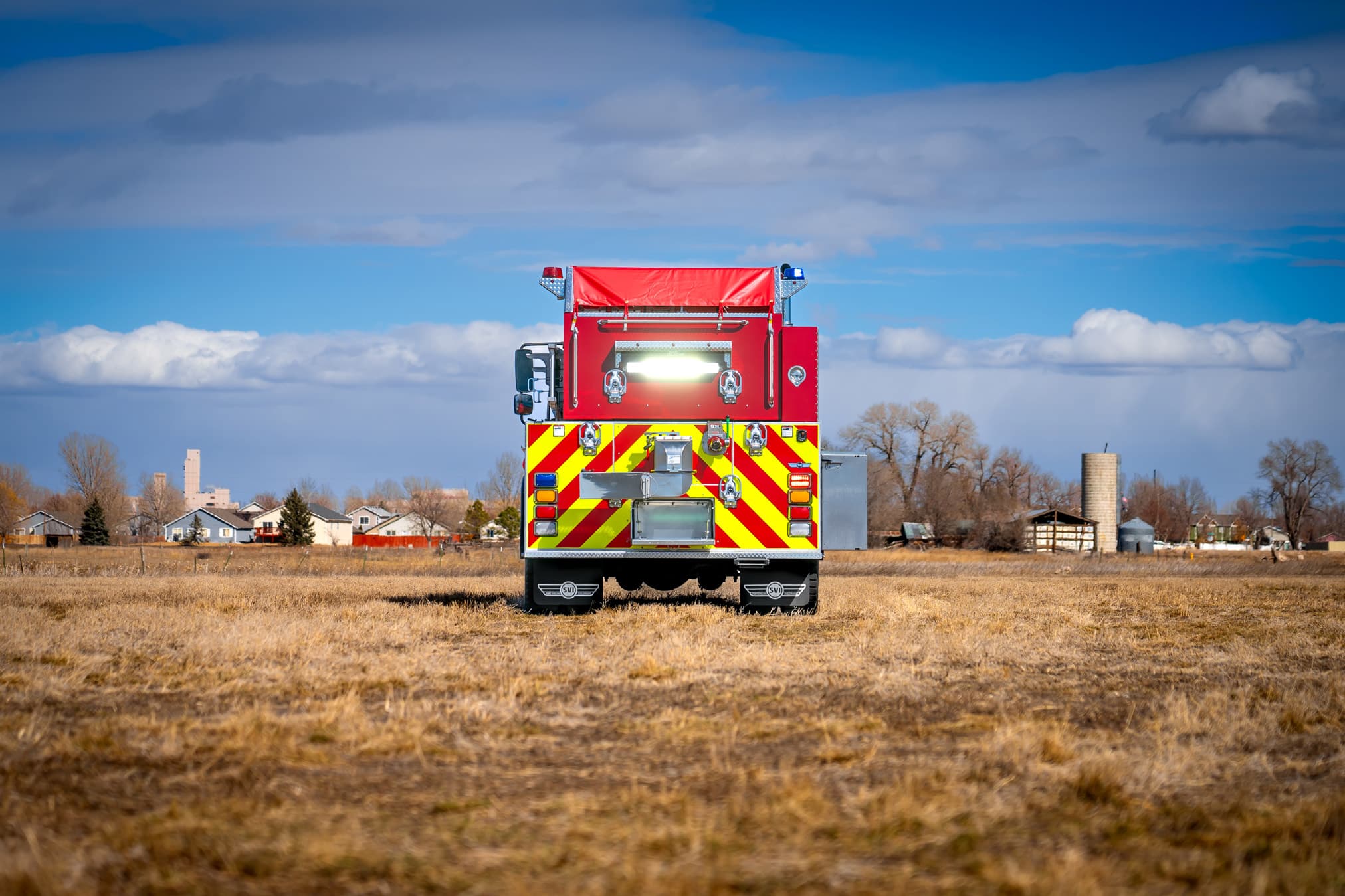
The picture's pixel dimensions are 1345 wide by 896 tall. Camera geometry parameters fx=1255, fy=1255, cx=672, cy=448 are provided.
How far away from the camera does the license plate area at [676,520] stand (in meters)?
13.4

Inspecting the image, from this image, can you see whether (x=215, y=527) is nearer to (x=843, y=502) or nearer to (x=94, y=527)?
(x=94, y=527)

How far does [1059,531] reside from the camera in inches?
3573

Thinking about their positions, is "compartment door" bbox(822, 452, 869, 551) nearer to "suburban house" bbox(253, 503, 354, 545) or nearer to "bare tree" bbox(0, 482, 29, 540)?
"bare tree" bbox(0, 482, 29, 540)

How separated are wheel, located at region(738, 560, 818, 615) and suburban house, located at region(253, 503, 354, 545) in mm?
122702

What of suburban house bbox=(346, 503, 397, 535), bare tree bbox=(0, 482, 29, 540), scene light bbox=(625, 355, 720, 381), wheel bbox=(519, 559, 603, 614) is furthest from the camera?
suburban house bbox=(346, 503, 397, 535)

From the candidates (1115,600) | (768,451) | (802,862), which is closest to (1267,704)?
(802,862)

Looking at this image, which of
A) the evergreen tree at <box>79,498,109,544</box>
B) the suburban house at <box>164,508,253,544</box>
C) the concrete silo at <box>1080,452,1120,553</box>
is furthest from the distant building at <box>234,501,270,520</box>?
the concrete silo at <box>1080,452,1120,553</box>

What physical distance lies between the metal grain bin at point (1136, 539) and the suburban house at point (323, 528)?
78690 millimetres

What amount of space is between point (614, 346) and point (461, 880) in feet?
33.9

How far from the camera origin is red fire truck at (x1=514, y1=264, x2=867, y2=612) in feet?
44.4

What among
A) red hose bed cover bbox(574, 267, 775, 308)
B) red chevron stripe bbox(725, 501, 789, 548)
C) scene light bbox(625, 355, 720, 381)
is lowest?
red chevron stripe bbox(725, 501, 789, 548)

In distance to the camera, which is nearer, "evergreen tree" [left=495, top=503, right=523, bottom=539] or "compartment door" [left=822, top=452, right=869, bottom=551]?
"compartment door" [left=822, top=452, right=869, bottom=551]

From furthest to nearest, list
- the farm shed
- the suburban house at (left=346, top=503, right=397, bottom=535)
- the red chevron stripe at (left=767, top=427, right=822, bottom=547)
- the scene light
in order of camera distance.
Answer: the suburban house at (left=346, top=503, right=397, bottom=535) < the farm shed < the scene light < the red chevron stripe at (left=767, top=427, right=822, bottom=547)

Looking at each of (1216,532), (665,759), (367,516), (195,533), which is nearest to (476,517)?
(195,533)
